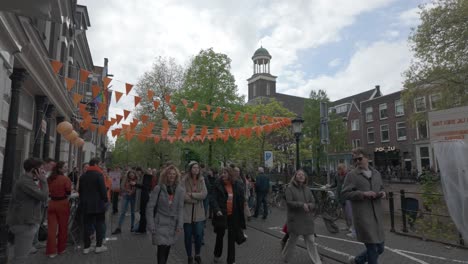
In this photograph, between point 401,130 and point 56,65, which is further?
point 401,130

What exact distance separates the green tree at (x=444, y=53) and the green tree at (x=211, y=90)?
11.9 m

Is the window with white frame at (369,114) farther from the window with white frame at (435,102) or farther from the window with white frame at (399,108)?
the window with white frame at (435,102)

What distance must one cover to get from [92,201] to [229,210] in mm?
2797

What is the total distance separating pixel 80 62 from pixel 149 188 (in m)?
14.2

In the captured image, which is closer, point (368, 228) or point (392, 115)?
point (368, 228)

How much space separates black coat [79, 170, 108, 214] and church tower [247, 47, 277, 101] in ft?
201

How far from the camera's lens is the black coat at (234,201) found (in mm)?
5539

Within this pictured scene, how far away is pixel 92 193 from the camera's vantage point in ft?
20.6

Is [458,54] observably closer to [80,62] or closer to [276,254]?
[276,254]

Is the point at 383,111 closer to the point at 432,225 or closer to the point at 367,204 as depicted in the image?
the point at 432,225

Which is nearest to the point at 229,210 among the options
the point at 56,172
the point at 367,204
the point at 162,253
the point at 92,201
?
the point at 162,253

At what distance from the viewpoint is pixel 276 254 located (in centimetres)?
641

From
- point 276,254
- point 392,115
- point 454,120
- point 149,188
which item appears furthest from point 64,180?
point 392,115

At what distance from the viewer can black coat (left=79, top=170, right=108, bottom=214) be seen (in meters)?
6.24
